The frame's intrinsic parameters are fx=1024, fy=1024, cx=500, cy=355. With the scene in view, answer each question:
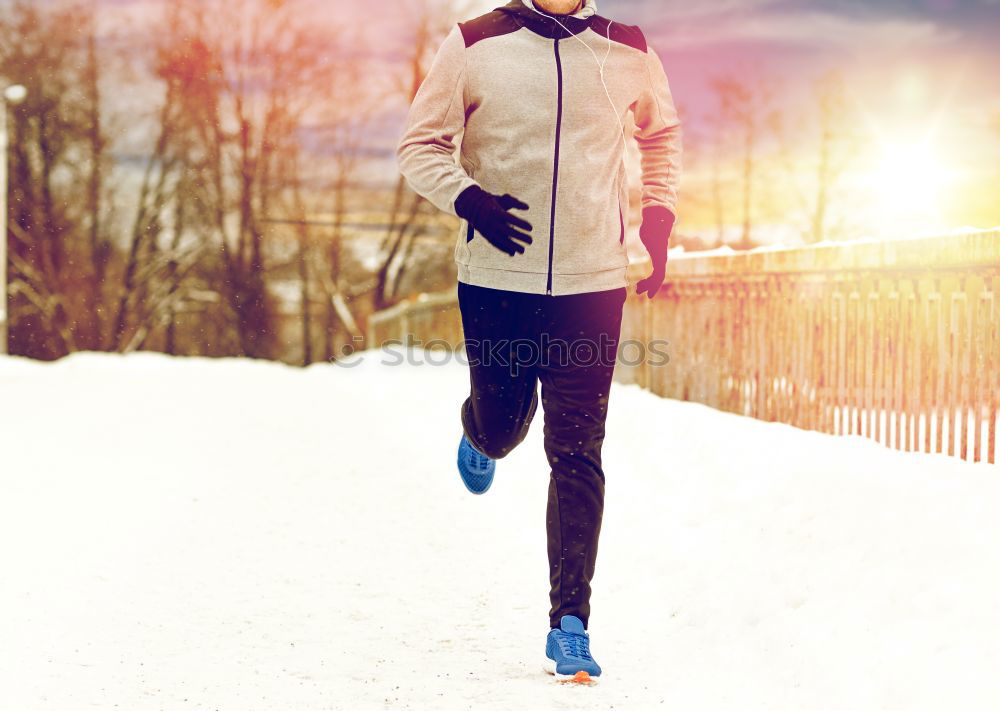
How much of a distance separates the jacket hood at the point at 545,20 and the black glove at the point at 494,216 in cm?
62

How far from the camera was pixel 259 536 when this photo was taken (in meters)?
5.64

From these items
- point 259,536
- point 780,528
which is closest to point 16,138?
point 259,536

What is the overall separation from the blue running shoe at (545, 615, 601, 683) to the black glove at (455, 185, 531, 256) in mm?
1312

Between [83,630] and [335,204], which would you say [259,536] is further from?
[335,204]

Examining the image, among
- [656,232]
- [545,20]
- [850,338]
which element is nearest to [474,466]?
[656,232]

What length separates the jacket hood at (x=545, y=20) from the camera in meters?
3.60

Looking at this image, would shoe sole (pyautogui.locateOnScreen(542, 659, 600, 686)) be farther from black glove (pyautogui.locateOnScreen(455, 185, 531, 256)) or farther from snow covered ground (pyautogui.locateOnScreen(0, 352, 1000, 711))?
black glove (pyautogui.locateOnScreen(455, 185, 531, 256))

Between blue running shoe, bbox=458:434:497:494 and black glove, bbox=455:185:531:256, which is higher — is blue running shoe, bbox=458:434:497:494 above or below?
below

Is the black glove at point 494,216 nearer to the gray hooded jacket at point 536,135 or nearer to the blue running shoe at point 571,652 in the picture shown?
the gray hooded jacket at point 536,135

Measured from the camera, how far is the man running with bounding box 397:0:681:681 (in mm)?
3535

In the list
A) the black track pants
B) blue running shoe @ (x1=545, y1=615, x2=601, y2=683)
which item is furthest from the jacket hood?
blue running shoe @ (x1=545, y1=615, x2=601, y2=683)

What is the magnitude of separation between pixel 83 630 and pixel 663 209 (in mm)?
2844

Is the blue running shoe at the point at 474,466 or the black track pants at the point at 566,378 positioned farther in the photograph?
the blue running shoe at the point at 474,466

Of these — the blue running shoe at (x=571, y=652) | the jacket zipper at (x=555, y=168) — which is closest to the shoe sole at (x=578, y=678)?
the blue running shoe at (x=571, y=652)
